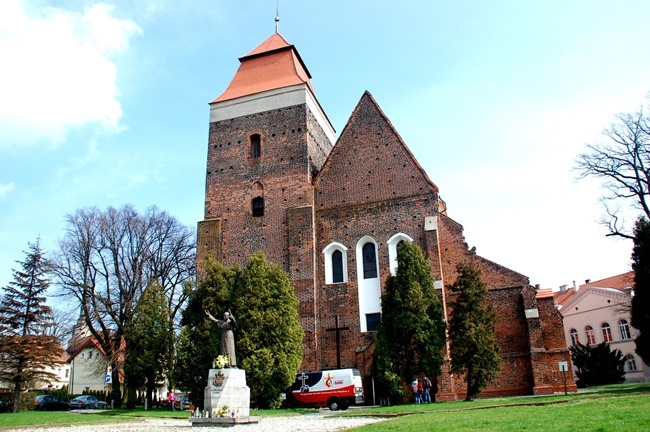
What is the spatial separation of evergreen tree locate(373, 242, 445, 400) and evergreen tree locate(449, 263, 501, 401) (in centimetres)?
69

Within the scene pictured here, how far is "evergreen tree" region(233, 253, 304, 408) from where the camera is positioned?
20938 millimetres

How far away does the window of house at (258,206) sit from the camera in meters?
28.0

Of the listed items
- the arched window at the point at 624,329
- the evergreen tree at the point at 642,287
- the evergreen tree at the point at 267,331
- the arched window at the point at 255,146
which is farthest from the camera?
the arched window at the point at 624,329

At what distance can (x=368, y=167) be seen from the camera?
2694 centimetres

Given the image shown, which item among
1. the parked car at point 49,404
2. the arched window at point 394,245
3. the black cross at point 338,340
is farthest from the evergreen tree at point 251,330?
the parked car at point 49,404

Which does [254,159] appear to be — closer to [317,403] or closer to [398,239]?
[398,239]

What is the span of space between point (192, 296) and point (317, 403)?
7225 millimetres

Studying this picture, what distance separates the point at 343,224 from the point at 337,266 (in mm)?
2108

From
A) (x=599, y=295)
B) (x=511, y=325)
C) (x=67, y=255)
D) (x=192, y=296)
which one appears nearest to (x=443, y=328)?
(x=511, y=325)

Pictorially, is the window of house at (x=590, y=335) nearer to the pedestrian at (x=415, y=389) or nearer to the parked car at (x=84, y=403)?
the pedestrian at (x=415, y=389)

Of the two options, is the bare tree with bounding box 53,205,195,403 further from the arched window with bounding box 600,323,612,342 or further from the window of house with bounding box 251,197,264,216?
the arched window with bounding box 600,323,612,342

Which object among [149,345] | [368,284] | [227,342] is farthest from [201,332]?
[368,284]

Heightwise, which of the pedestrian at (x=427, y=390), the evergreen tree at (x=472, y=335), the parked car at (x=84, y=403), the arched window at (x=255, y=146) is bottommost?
the parked car at (x=84, y=403)

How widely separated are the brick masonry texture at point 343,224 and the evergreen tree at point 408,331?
128 centimetres
